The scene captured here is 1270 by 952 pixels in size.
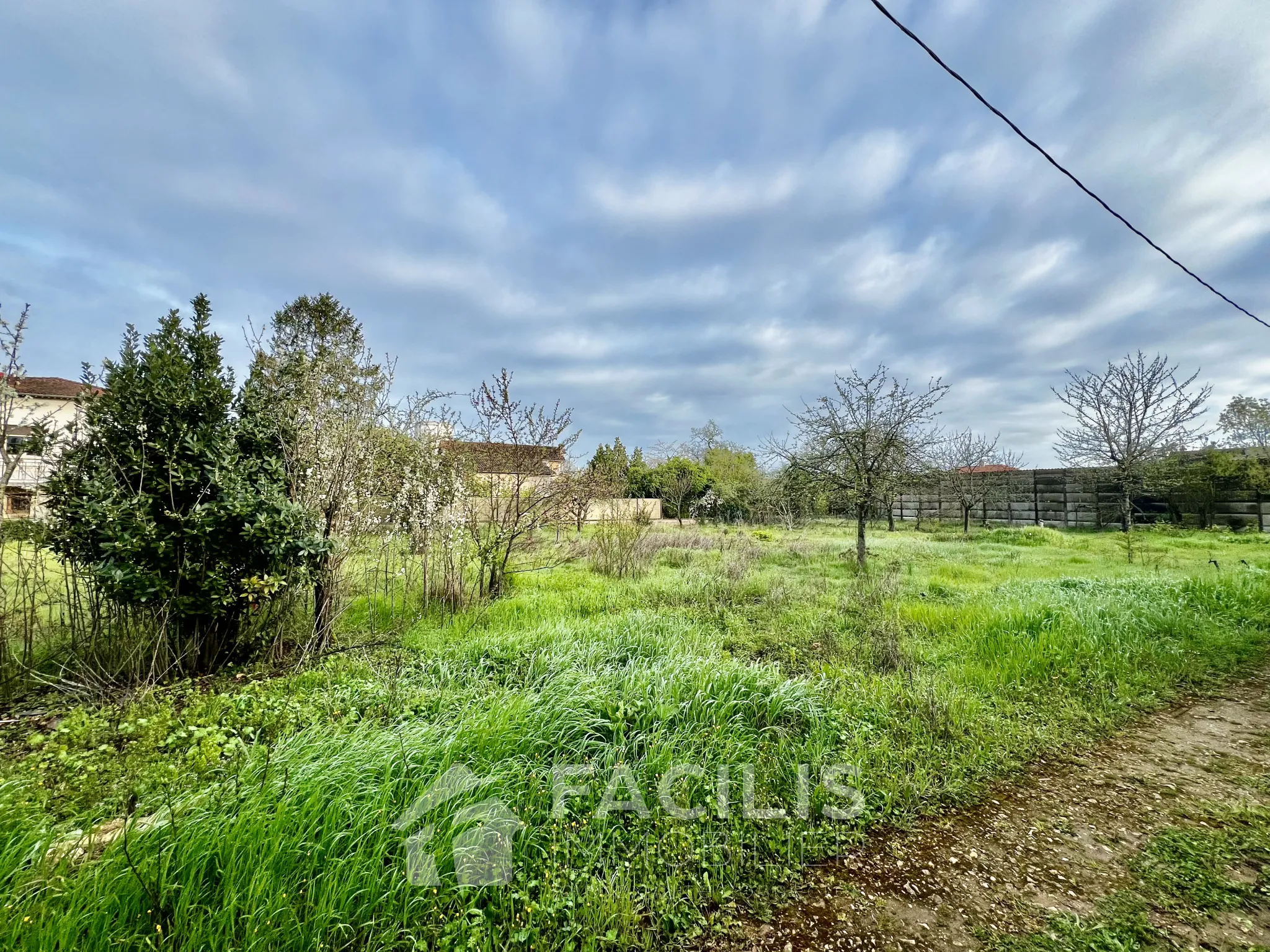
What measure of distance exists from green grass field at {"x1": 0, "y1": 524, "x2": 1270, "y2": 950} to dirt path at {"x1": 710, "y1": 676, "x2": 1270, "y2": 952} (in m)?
0.16

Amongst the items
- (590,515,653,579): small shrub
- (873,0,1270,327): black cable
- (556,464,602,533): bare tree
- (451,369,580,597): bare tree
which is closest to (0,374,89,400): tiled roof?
(451,369,580,597): bare tree

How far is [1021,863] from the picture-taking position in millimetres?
2227

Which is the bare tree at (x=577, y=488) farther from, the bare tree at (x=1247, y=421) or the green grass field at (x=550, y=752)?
the bare tree at (x=1247, y=421)

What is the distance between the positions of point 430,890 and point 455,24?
6.25 m

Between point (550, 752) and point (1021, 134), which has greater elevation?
point (1021, 134)

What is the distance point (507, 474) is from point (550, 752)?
16.1ft

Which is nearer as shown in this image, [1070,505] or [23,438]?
[23,438]

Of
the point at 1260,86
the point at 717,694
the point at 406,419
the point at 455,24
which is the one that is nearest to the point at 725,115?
the point at 455,24

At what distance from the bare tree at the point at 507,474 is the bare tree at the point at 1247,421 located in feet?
86.2

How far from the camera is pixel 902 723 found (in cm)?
330

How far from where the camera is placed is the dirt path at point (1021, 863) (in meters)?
1.86

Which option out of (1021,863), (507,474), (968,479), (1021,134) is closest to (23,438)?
(507,474)

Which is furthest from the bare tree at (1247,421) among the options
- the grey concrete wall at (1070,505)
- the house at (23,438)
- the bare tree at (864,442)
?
the house at (23,438)

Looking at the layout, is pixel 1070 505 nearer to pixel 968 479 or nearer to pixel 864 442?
pixel 968 479
